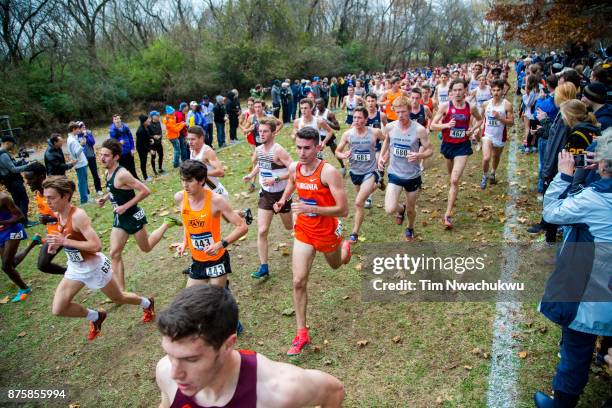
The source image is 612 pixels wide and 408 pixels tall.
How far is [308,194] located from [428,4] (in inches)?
2609

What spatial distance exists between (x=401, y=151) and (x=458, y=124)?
4.60 feet

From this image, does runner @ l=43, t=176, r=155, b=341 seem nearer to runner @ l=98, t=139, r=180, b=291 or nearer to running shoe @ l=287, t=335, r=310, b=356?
runner @ l=98, t=139, r=180, b=291

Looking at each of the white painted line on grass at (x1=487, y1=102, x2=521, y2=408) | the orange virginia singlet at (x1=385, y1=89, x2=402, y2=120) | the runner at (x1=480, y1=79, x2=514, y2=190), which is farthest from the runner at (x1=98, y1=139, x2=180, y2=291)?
the orange virginia singlet at (x1=385, y1=89, x2=402, y2=120)

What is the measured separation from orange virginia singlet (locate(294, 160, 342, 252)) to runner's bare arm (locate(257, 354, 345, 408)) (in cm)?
227


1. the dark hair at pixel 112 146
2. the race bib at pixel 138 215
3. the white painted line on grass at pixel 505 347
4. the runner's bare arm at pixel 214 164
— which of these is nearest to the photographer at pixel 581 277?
the white painted line on grass at pixel 505 347

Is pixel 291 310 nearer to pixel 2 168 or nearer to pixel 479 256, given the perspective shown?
pixel 479 256

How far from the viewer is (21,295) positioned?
6328mm

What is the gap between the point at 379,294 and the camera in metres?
5.12

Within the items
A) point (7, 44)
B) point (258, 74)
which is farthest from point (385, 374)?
point (258, 74)

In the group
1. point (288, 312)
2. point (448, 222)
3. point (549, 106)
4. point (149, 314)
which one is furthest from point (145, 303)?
point (549, 106)

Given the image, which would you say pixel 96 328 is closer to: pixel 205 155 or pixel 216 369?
pixel 205 155

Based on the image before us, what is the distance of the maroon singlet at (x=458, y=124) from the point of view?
6707mm

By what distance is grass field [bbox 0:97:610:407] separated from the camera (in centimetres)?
366

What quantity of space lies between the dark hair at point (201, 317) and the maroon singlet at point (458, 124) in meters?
5.80
